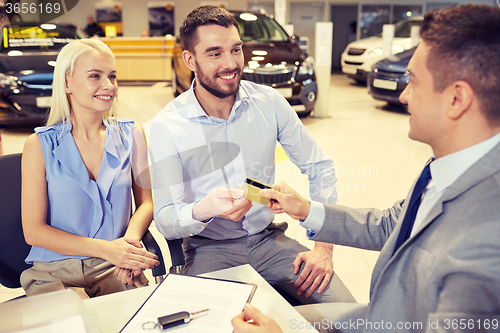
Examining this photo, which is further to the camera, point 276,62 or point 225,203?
point 276,62

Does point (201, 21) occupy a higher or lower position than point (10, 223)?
higher

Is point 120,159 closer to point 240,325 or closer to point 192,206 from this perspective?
point 192,206

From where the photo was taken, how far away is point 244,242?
1655mm

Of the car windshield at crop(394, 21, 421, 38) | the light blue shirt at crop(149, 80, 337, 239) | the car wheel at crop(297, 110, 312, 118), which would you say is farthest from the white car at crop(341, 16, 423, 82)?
the light blue shirt at crop(149, 80, 337, 239)

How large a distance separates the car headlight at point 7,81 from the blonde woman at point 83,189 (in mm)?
3464

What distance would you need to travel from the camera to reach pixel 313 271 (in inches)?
58.0

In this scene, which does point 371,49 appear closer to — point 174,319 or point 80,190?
point 80,190

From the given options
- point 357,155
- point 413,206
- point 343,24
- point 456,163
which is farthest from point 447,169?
point 343,24

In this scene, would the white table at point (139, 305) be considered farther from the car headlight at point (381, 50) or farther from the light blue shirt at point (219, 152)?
the car headlight at point (381, 50)

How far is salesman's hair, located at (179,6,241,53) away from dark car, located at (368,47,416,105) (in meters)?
4.70

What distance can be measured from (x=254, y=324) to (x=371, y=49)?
796 cm

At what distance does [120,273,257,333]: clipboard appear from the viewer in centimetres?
93

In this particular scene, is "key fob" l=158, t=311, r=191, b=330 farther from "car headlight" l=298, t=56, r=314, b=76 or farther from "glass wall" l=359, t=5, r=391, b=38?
"glass wall" l=359, t=5, r=391, b=38

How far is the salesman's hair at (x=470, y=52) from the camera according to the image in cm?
81
